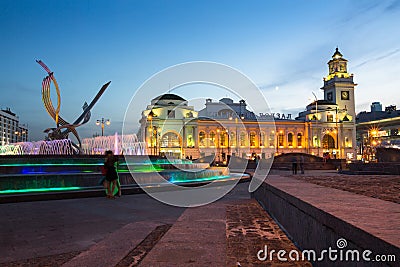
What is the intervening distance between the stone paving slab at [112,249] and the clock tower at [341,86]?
8934 centimetres

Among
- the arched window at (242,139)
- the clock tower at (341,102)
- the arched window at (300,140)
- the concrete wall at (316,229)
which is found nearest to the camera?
the concrete wall at (316,229)

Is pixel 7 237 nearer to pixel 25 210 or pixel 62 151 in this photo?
pixel 25 210

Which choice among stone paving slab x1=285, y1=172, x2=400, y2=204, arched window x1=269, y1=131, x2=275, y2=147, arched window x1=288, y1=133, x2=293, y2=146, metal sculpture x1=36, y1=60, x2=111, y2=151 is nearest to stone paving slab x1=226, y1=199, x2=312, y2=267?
stone paving slab x1=285, y1=172, x2=400, y2=204

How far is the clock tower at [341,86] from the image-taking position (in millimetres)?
88312

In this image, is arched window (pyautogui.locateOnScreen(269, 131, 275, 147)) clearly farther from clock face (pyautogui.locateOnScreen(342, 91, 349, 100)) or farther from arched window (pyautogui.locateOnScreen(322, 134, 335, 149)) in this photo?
clock face (pyautogui.locateOnScreen(342, 91, 349, 100))

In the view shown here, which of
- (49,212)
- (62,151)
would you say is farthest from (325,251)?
(62,151)

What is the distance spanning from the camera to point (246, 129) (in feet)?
251

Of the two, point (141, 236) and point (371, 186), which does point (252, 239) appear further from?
point (371, 186)

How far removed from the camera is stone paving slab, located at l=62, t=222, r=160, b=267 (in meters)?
3.74

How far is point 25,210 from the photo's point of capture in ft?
25.6

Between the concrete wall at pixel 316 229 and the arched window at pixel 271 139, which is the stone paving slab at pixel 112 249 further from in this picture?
the arched window at pixel 271 139

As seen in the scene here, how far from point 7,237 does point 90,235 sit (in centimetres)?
119

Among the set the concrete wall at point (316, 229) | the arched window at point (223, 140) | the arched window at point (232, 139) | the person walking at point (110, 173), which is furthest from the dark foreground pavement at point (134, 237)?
the arched window at point (223, 140)

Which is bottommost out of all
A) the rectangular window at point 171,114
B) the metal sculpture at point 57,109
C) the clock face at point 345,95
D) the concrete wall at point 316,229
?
the concrete wall at point 316,229
